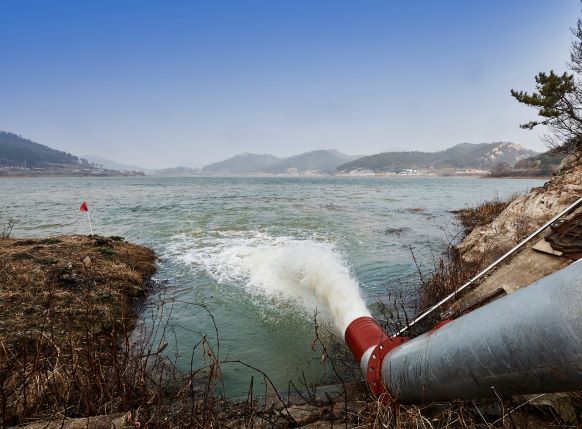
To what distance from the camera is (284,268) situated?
11.7 metres

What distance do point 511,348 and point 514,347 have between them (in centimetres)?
2

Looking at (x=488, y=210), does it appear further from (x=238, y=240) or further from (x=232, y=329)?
(x=232, y=329)

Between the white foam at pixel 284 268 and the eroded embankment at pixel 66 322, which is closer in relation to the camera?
the eroded embankment at pixel 66 322

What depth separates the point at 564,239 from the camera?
6297 mm

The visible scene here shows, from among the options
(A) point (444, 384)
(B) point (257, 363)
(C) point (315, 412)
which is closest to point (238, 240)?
(B) point (257, 363)

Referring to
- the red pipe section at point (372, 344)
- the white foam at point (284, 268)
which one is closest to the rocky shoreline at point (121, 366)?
the red pipe section at point (372, 344)

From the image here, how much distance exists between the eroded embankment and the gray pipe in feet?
10.7

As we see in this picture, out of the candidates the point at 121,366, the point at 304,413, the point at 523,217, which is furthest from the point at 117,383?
the point at 523,217

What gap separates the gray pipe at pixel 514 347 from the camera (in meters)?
1.50

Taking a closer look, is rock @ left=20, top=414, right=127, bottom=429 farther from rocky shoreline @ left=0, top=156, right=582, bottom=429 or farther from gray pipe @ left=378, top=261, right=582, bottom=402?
gray pipe @ left=378, top=261, right=582, bottom=402

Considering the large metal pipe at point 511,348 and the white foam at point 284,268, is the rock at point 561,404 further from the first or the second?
the white foam at point 284,268

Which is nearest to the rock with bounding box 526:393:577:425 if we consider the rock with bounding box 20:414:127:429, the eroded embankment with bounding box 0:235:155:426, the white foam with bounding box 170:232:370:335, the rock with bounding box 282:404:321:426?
the rock with bounding box 282:404:321:426

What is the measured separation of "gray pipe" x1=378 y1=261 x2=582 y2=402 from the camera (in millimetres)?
1504

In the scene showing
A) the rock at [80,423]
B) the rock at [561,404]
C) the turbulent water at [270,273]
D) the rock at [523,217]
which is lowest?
the turbulent water at [270,273]
